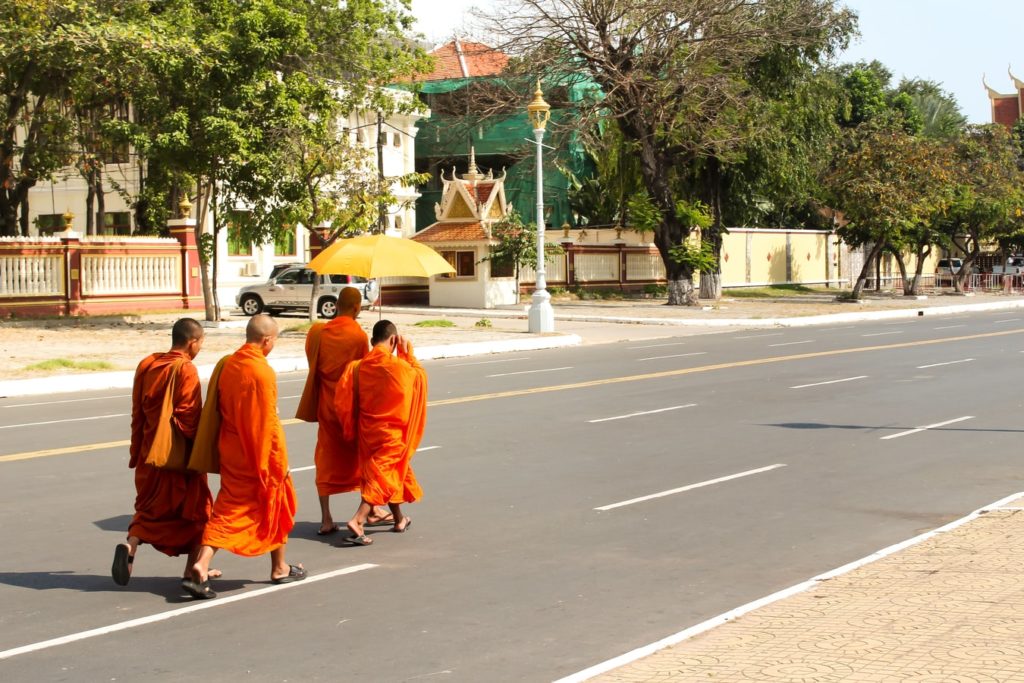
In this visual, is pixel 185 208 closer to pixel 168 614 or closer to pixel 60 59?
pixel 60 59

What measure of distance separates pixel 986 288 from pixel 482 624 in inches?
2760

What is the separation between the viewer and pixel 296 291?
41.7 m

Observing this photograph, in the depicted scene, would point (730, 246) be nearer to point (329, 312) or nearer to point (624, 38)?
point (624, 38)

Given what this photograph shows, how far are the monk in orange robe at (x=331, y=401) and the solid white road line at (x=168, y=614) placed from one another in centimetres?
104

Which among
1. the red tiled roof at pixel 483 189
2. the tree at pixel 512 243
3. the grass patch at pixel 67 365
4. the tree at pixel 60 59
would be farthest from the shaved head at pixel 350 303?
the red tiled roof at pixel 483 189

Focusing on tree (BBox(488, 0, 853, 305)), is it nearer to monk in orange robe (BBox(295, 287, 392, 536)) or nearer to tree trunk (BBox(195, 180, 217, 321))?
tree trunk (BBox(195, 180, 217, 321))

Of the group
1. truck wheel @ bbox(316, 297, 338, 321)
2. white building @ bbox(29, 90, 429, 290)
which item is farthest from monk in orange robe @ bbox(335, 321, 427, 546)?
white building @ bbox(29, 90, 429, 290)

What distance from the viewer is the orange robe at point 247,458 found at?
7.46 meters

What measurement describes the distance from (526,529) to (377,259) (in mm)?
3211

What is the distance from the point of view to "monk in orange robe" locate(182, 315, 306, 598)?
746cm

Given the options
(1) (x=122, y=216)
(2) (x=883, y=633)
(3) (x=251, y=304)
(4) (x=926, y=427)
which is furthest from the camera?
(1) (x=122, y=216)

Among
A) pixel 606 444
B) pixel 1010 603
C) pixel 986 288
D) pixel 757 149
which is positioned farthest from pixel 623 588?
pixel 986 288

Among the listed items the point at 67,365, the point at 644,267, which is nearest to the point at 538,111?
the point at 67,365

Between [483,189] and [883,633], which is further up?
[483,189]
